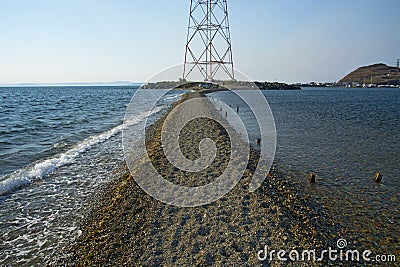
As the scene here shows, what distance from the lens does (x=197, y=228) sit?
19.3 ft

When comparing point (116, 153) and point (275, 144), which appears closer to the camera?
point (116, 153)

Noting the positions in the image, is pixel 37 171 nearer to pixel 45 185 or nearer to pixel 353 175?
pixel 45 185

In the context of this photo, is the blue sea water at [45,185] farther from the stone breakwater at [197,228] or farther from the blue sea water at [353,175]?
the blue sea water at [353,175]

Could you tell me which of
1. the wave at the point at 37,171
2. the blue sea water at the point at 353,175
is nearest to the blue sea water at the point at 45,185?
the wave at the point at 37,171

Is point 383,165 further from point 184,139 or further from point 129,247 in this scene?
point 129,247

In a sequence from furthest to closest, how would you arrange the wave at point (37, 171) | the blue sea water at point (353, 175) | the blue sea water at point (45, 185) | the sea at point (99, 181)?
the wave at point (37, 171)
the blue sea water at point (353, 175)
the sea at point (99, 181)
the blue sea water at point (45, 185)

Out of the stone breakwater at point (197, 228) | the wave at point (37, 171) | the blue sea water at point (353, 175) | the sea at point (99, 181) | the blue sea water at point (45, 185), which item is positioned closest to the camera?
the stone breakwater at point (197, 228)

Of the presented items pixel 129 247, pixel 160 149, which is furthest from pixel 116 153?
pixel 129 247

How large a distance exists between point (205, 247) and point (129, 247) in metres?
1.51

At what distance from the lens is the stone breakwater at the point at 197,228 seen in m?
5.06

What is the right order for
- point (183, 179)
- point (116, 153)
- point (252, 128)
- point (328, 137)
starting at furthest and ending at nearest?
point (252, 128) < point (328, 137) < point (116, 153) < point (183, 179)

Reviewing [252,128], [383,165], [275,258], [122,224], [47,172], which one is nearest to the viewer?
[275,258]

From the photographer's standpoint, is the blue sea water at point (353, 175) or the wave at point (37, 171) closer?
the blue sea water at point (353, 175)

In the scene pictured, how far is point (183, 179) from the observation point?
8.72 metres
